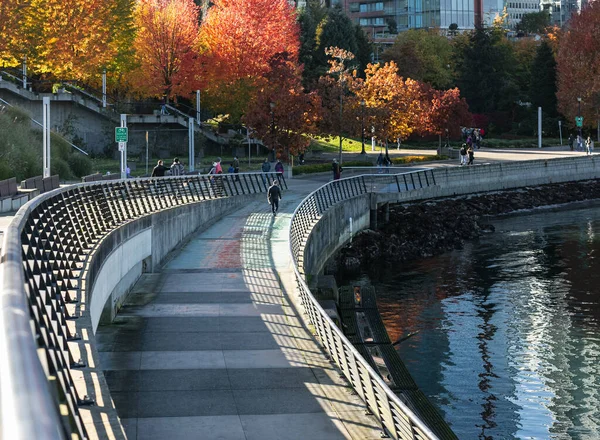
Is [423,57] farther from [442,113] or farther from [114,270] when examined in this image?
[114,270]

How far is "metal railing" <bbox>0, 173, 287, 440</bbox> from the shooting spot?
8.90ft

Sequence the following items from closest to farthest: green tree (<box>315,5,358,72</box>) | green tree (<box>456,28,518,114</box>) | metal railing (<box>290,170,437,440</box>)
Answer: metal railing (<box>290,170,437,440</box>)
green tree (<box>315,5,358,72</box>)
green tree (<box>456,28,518,114</box>)

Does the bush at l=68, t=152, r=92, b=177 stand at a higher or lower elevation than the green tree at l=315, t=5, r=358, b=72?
lower

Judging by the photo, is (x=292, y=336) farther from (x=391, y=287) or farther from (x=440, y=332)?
(x=391, y=287)

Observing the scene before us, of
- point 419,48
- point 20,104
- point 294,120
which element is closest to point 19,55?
point 20,104

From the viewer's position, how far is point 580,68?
9288 cm

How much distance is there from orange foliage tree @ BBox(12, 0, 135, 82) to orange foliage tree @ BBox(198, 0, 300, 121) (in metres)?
10.6

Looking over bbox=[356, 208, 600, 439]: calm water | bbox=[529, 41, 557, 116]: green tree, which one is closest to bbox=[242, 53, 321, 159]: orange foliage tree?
bbox=[356, 208, 600, 439]: calm water

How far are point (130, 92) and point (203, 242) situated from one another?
43.7 meters

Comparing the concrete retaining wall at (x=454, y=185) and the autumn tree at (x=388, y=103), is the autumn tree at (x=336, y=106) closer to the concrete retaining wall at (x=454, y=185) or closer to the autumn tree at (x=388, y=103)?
the autumn tree at (x=388, y=103)

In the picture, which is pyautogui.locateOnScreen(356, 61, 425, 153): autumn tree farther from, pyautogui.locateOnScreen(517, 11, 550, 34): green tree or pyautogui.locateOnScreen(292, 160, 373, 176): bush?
pyautogui.locateOnScreen(517, 11, 550, 34): green tree

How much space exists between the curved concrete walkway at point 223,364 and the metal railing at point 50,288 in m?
1.26

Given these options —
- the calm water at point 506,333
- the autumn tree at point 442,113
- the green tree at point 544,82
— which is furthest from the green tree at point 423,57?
the calm water at point 506,333

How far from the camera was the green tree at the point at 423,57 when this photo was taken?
10312cm
